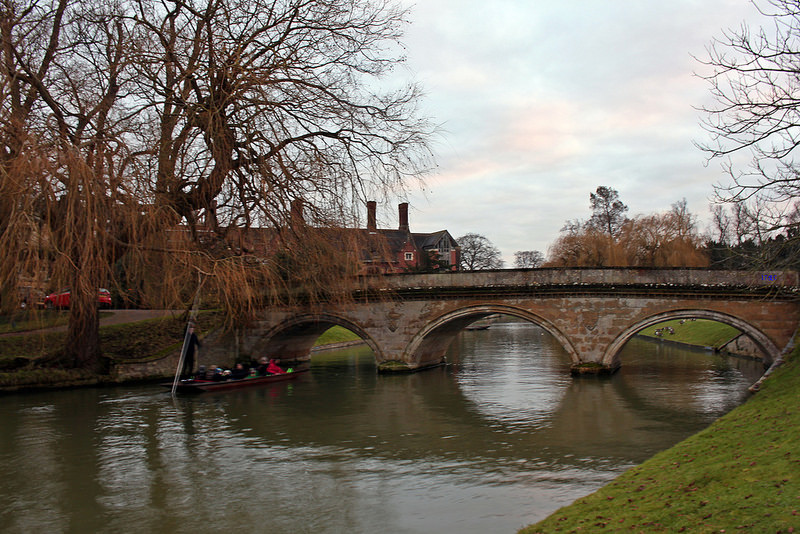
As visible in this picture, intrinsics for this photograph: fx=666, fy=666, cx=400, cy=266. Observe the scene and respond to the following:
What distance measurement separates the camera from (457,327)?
24.7 m

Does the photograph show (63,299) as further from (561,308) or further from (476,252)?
(476,252)

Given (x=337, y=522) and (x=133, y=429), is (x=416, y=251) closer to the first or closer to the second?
(x=133, y=429)

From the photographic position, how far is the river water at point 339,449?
902 cm

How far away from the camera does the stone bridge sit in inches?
746

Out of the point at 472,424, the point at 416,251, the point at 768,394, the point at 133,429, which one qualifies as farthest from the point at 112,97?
the point at 416,251

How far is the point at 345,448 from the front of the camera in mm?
12695

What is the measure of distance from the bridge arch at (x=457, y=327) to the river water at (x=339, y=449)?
1.29 metres

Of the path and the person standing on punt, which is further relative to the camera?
the path

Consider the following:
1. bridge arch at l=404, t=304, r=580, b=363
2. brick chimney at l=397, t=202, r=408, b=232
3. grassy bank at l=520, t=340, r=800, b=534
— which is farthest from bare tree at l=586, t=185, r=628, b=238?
grassy bank at l=520, t=340, r=800, b=534

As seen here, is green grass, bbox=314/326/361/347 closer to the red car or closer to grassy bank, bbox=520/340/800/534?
the red car

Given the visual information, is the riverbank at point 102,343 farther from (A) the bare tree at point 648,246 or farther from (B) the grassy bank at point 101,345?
(A) the bare tree at point 648,246

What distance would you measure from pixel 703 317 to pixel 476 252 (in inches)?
2002

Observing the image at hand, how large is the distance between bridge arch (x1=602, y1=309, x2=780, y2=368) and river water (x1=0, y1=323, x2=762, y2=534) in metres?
0.97

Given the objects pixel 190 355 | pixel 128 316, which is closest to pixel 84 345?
pixel 190 355
